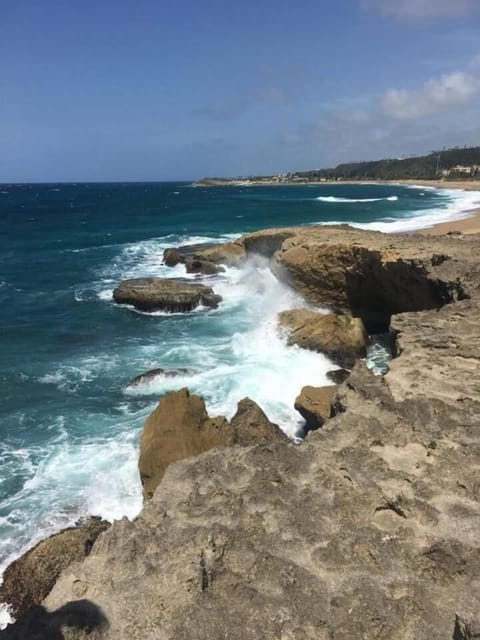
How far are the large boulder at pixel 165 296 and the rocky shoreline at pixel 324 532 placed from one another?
48.1 feet

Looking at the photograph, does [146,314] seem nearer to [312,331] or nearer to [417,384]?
[312,331]

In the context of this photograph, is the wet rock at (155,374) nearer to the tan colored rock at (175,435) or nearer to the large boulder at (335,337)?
the large boulder at (335,337)

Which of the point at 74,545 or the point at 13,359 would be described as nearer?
the point at 74,545

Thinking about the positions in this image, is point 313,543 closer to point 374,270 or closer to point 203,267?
point 374,270

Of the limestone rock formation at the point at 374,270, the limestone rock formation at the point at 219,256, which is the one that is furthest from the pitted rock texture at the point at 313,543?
the limestone rock formation at the point at 219,256

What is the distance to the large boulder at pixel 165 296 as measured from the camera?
82.0 feet

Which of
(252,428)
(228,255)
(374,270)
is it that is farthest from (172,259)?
(252,428)

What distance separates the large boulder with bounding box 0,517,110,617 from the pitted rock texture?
122 inches

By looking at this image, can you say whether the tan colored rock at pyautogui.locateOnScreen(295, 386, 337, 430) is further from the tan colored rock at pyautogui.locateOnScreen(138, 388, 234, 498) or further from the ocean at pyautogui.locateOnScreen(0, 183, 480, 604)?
the tan colored rock at pyautogui.locateOnScreen(138, 388, 234, 498)

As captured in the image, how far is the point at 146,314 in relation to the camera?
24984 millimetres

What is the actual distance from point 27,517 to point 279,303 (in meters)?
15.1

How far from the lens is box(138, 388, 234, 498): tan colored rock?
34.8 ft

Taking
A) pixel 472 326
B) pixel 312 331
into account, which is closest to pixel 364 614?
pixel 472 326

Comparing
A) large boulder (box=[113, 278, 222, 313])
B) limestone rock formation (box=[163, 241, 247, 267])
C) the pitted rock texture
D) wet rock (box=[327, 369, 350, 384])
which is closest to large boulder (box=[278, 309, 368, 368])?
wet rock (box=[327, 369, 350, 384])
